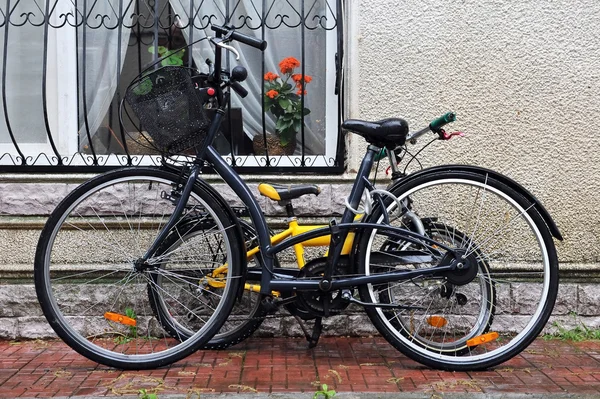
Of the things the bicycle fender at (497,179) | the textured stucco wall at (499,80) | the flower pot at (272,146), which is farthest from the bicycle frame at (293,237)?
the flower pot at (272,146)

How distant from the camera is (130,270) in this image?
4.23 metres

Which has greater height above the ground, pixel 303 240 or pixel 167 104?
pixel 167 104

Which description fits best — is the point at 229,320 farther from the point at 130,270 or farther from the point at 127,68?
the point at 127,68

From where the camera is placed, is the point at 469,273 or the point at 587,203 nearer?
the point at 469,273

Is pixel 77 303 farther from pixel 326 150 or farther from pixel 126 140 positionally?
pixel 326 150

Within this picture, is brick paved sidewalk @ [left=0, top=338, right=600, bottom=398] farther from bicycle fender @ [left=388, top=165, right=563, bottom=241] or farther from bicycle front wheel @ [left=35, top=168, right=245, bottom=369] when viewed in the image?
bicycle fender @ [left=388, top=165, right=563, bottom=241]

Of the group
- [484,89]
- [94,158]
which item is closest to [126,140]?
[94,158]

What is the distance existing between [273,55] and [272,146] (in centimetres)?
64

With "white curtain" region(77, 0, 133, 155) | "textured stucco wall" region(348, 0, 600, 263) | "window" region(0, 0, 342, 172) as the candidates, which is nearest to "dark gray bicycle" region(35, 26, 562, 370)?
"textured stucco wall" region(348, 0, 600, 263)

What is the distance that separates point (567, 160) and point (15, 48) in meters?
3.84

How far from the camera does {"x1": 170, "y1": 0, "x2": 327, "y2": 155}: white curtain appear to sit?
5289mm

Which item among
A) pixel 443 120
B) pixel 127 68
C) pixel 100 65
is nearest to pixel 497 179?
pixel 443 120

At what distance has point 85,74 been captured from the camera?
526cm

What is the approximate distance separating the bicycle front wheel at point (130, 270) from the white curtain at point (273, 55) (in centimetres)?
93
